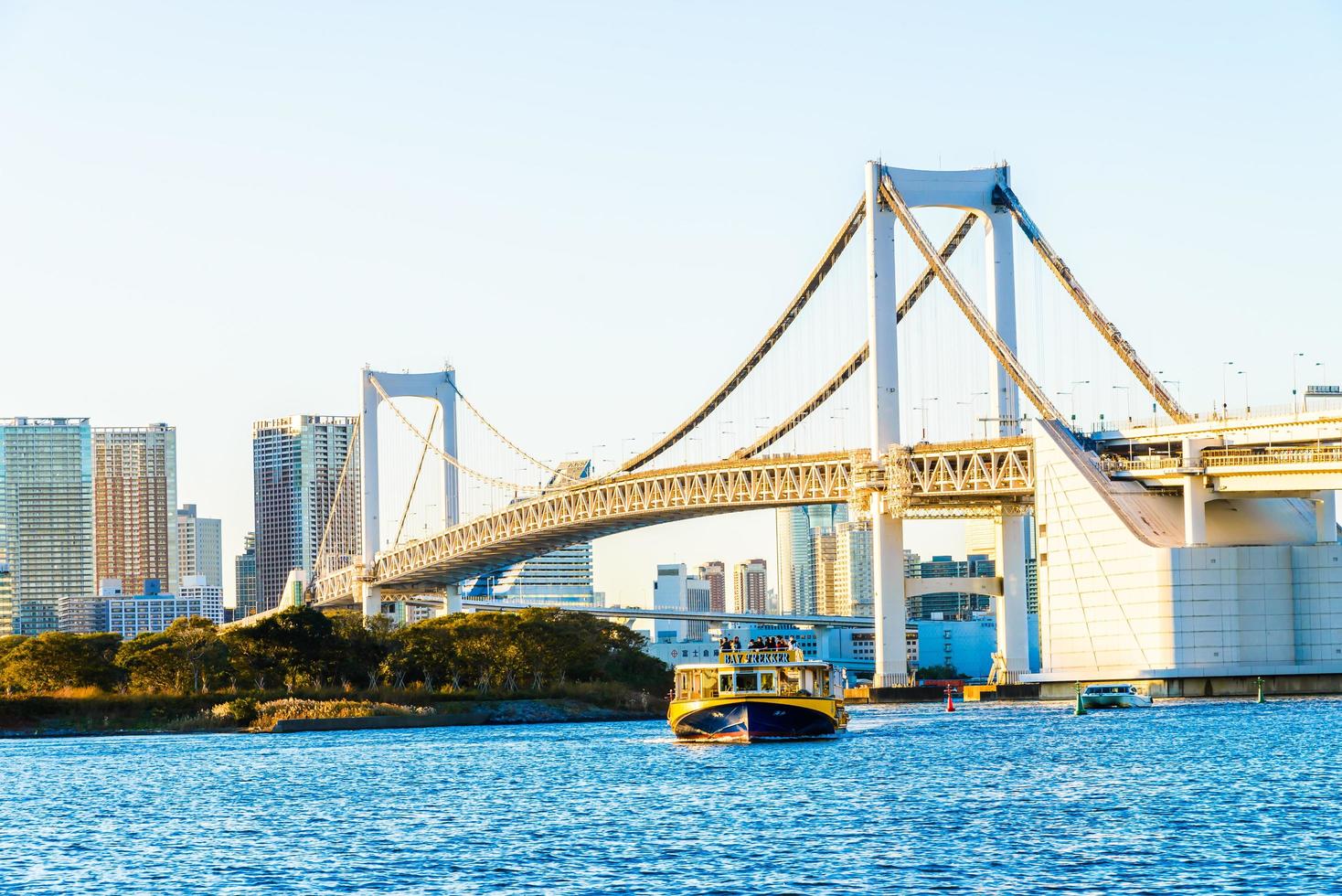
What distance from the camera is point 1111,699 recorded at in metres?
76.5

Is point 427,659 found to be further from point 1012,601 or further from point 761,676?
point 761,676

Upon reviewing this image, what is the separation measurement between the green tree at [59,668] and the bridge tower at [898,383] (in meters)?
36.8

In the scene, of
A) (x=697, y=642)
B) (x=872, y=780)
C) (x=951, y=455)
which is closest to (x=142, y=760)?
(x=872, y=780)

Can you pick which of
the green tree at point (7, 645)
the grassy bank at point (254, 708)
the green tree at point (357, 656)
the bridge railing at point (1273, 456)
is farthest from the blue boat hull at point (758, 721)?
the green tree at point (7, 645)

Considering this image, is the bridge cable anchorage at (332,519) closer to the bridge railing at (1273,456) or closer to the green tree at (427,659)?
the green tree at (427,659)

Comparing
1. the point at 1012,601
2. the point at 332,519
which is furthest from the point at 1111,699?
the point at 332,519

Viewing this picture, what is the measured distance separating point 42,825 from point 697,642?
148517mm

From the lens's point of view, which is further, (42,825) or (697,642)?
(697,642)

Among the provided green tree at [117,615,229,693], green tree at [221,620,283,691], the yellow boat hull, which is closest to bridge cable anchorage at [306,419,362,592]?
green tree at [221,620,283,691]

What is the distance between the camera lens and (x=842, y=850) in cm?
3466

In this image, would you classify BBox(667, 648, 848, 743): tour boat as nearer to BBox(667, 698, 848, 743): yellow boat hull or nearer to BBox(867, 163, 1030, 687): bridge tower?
BBox(667, 698, 848, 743): yellow boat hull

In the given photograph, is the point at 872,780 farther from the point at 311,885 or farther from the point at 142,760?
the point at 142,760

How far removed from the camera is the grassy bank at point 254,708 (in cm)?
9300

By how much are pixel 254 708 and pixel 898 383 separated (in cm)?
3080
